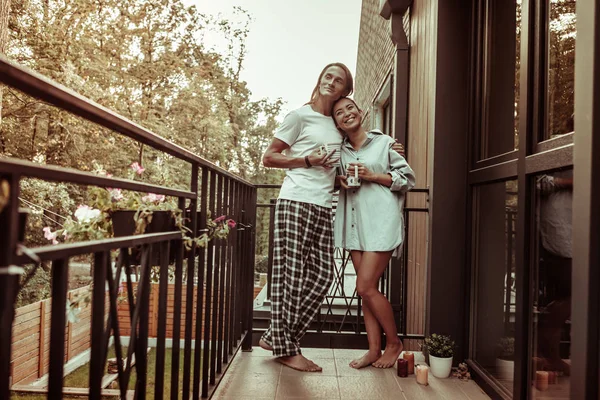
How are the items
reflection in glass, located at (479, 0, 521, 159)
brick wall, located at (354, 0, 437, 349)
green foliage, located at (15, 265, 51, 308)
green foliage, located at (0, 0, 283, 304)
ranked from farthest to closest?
green foliage, located at (0, 0, 283, 304) → green foliage, located at (15, 265, 51, 308) → brick wall, located at (354, 0, 437, 349) → reflection in glass, located at (479, 0, 521, 159)

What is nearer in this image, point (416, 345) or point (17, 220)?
point (17, 220)

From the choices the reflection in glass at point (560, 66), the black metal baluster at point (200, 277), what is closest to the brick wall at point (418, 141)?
the reflection in glass at point (560, 66)

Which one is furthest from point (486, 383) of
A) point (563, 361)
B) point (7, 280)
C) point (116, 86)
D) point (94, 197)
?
point (116, 86)

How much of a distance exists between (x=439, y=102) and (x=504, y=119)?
0.55 m

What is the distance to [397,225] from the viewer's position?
2.69 m

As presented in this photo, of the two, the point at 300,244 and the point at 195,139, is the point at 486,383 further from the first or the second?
the point at 195,139

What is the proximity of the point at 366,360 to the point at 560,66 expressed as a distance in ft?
5.68

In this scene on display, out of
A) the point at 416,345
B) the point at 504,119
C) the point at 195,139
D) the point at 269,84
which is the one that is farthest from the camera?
the point at 269,84

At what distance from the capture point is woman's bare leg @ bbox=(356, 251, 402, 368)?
8.78ft

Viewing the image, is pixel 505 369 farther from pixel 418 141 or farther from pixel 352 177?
pixel 418 141

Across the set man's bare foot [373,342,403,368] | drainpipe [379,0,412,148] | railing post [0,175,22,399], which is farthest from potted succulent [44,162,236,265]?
drainpipe [379,0,412,148]

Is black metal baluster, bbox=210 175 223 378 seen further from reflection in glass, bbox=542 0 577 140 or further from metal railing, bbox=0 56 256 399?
reflection in glass, bbox=542 0 577 140

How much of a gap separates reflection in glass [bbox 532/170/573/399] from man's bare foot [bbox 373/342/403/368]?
933 millimetres

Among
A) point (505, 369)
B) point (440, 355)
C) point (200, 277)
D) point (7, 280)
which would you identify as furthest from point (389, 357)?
point (7, 280)
